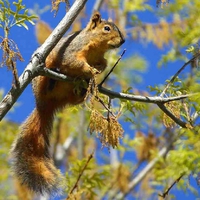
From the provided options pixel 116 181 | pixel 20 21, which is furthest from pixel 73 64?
pixel 116 181

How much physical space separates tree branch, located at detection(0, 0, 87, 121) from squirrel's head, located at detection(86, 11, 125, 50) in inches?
39.7

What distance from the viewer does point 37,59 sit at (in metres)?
3.41

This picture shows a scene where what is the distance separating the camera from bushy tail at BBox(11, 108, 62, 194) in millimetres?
3945

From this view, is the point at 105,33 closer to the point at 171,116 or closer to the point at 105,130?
the point at 171,116

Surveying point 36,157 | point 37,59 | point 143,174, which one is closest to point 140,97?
point 37,59

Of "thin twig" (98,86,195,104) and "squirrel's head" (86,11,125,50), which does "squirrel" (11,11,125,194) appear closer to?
"squirrel's head" (86,11,125,50)

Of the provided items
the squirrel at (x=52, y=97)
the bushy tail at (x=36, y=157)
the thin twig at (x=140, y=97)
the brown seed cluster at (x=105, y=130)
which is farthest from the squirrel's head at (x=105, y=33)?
the brown seed cluster at (x=105, y=130)

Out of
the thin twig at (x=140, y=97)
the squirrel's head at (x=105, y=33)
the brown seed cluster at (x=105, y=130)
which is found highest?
the squirrel's head at (x=105, y=33)

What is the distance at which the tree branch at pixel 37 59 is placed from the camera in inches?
128

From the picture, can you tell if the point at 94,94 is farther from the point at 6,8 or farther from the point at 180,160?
the point at 180,160

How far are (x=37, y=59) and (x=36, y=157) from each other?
3.05 ft

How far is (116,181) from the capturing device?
8164 mm

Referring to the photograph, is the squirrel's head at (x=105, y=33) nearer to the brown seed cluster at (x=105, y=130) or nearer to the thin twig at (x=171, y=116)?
the thin twig at (x=171, y=116)

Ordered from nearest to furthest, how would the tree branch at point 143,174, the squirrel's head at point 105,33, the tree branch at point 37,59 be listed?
Result: the tree branch at point 37,59 → the squirrel's head at point 105,33 → the tree branch at point 143,174
